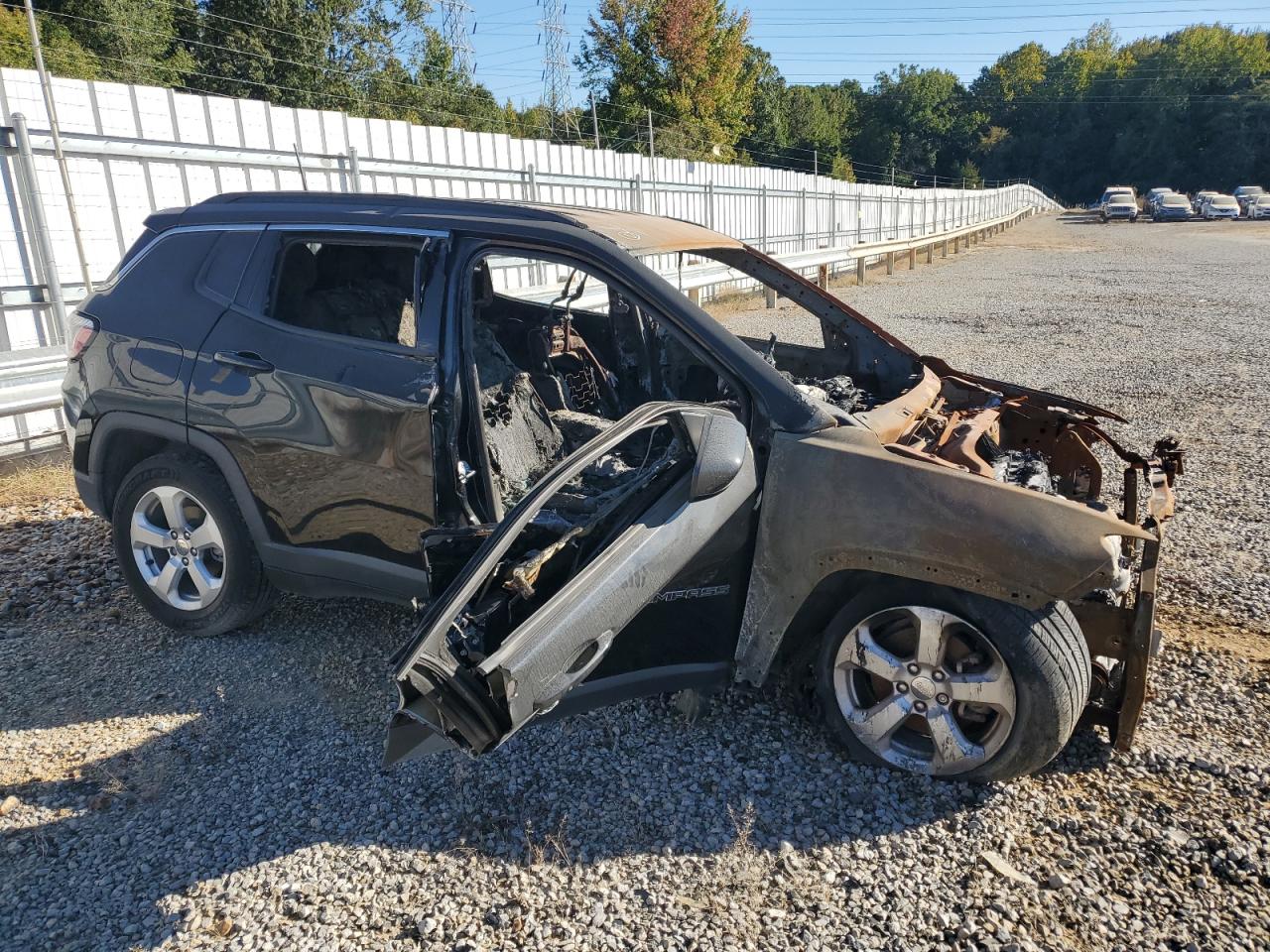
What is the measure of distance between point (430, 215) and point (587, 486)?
123 centimetres

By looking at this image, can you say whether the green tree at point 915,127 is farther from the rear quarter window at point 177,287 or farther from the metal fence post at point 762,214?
the rear quarter window at point 177,287

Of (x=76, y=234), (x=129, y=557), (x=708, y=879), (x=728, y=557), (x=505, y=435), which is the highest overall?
(x=76, y=234)

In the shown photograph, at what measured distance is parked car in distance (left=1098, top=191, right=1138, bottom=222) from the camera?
51.4 metres

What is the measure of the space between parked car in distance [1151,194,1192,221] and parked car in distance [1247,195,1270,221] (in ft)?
10.2

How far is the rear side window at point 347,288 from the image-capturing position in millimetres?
3678

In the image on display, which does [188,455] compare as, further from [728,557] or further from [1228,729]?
[1228,729]

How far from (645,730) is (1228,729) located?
209cm

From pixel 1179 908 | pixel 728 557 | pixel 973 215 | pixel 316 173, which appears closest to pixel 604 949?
pixel 728 557

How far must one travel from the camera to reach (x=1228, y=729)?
3.16 meters

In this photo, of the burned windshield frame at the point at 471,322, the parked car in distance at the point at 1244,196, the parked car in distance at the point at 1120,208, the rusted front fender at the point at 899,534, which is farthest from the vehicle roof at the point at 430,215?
the parked car in distance at the point at 1244,196

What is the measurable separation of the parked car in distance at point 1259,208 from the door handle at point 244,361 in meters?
60.2

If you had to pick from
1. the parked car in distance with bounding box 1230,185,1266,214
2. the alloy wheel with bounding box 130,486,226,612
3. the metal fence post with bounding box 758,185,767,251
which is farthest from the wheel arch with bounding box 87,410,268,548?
the parked car in distance with bounding box 1230,185,1266,214

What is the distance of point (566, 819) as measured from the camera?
2.79 m

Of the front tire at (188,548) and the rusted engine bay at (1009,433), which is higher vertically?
the rusted engine bay at (1009,433)
